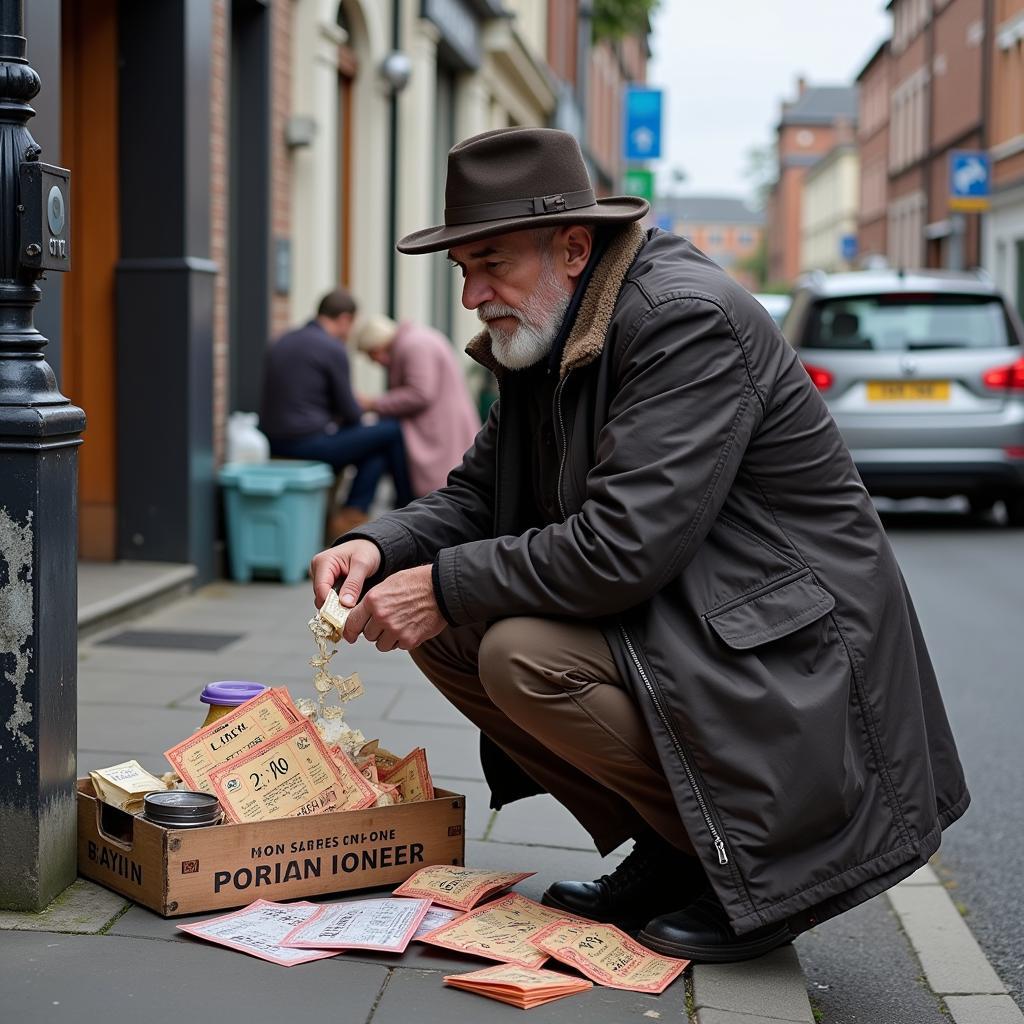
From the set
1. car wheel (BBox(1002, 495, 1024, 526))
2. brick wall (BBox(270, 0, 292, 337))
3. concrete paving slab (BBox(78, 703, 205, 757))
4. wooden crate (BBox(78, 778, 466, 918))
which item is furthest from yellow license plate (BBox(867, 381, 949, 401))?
wooden crate (BBox(78, 778, 466, 918))

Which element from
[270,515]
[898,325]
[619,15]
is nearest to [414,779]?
[270,515]

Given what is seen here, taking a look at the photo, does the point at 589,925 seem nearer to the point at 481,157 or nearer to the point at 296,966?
the point at 296,966

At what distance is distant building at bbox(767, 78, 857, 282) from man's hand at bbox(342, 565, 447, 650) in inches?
4520

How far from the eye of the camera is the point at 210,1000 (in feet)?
9.57

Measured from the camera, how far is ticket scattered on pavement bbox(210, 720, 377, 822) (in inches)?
138

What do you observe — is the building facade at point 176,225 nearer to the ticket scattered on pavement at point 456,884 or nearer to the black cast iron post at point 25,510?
the black cast iron post at point 25,510

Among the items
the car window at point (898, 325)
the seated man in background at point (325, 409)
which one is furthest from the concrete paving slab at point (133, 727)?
the car window at point (898, 325)

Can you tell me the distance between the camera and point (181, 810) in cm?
335

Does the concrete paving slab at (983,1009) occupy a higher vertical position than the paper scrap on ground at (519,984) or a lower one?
lower

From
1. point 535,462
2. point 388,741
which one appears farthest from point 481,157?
point 388,741

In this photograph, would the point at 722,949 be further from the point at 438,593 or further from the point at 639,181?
the point at 639,181

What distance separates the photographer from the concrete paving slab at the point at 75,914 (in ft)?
10.7

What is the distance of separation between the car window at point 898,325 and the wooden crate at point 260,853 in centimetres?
883

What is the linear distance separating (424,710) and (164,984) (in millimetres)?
2893
